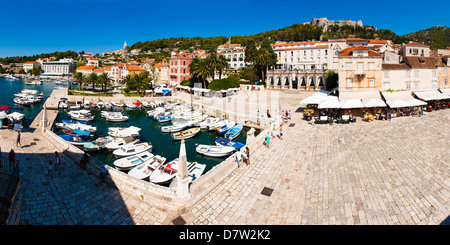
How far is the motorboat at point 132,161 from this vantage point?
64.6ft

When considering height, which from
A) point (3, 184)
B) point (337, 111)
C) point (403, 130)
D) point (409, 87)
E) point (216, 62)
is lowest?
point (3, 184)

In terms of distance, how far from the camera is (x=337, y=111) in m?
28.1

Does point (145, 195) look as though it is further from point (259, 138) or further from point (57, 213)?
point (259, 138)

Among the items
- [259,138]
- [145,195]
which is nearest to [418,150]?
[259,138]

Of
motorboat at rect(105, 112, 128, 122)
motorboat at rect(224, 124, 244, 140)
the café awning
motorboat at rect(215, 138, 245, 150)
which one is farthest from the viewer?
motorboat at rect(105, 112, 128, 122)

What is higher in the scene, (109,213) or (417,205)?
(417,205)

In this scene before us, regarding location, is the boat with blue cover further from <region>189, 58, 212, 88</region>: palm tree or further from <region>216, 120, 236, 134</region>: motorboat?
<region>189, 58, 212, 88</region>: palm tree

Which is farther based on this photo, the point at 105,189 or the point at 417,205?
the point at 105,189

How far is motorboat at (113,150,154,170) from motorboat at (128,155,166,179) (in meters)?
1.30

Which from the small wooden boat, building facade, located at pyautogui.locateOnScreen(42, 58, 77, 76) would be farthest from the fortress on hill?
building facade, located at pyautogui.locateOnScreen(42, 58, 77, 76)

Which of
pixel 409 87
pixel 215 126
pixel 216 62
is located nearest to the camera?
pixel 409 87

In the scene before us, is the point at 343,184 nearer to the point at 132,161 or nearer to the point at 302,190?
the point at 302,190

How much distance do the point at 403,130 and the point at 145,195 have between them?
22310 millimetres

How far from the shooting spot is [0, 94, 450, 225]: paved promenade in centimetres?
1004
